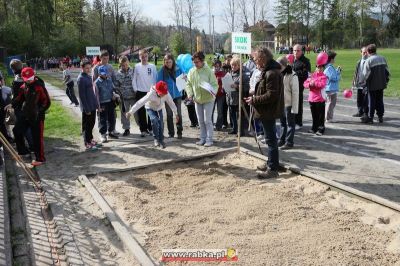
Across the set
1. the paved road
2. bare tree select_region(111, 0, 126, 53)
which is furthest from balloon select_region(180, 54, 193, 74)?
bare tree select_region(111, 0, 126, 53)

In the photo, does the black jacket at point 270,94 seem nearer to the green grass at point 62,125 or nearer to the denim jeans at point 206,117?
the denim jeans at point 206,117

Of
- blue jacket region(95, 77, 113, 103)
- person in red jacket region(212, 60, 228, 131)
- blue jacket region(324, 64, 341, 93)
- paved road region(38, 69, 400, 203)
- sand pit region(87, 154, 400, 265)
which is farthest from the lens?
blue jacket region(324, 64, 341, 93)

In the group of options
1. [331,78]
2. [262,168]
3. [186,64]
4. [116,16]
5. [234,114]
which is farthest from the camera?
[116,16]

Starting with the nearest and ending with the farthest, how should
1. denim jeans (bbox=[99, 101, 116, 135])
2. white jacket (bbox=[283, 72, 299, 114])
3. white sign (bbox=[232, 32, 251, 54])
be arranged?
white sign (bbox=[232, 32, 251, 54]) → white jacket (bbox=[283, 72, 299, 114]) → denim jeans (bbox=[99, 101, 116, 135])

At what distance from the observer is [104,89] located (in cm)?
909

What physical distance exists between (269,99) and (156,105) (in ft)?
10.1

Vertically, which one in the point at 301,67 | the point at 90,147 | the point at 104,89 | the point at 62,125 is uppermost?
the point at 301,67

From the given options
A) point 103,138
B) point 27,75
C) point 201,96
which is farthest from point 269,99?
point 103,138

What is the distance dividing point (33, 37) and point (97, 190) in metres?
59.3

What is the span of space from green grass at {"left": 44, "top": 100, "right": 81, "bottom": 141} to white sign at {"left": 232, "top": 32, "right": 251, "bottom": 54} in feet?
15.8

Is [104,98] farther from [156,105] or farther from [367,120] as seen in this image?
[367,120]

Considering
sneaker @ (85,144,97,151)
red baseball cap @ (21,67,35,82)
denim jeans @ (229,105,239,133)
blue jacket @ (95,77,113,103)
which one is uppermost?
red baseball cap @ (21,67,35,82)

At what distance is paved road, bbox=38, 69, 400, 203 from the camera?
6160 mm

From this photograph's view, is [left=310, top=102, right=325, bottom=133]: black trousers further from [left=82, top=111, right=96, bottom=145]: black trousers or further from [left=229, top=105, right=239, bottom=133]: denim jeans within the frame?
[left=82, top=111, right=96, bottom=145]: black trousers
